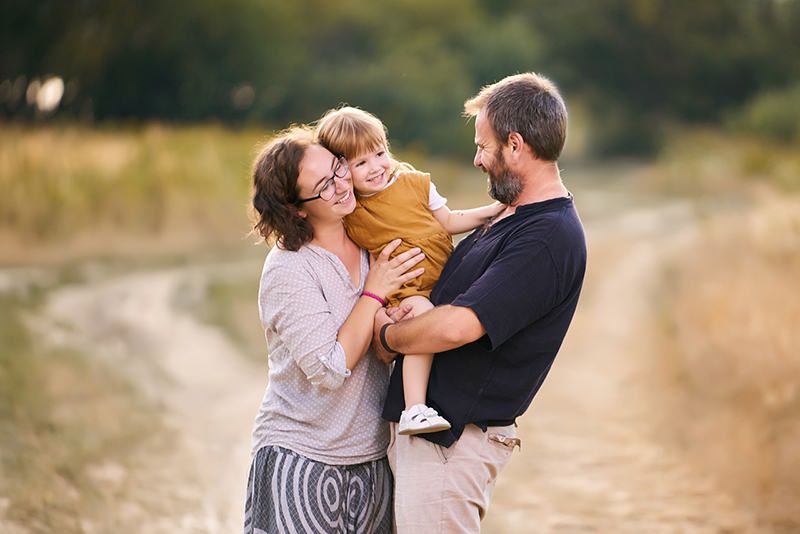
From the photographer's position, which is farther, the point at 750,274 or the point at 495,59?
the point at 495,59

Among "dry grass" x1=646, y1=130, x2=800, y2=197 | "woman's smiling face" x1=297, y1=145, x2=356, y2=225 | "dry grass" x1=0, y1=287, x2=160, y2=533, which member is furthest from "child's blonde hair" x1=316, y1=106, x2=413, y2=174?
"dry grass" x1=646, y1=130, x2=800, y2=197

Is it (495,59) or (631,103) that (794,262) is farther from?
(631,103)

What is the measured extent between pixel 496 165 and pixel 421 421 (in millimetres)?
769

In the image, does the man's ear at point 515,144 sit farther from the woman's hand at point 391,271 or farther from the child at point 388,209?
the woman's hand at point 391,271

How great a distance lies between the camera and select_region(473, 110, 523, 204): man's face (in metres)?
2.21

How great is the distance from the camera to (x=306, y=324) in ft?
6.96

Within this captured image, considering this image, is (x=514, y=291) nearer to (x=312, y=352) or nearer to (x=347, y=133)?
(x=312, y=352)

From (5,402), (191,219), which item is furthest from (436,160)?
(5,402)

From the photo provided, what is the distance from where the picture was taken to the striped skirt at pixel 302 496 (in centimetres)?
221

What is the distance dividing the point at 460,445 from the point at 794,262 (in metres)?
5.51

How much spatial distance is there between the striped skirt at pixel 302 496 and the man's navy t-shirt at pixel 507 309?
25cm

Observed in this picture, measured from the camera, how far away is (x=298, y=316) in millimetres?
2125

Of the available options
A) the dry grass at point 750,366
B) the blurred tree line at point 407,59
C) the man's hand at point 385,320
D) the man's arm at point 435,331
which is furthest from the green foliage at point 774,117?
the man's arm at point 435,331

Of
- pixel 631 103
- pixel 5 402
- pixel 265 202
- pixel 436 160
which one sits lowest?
pixel 5 402
